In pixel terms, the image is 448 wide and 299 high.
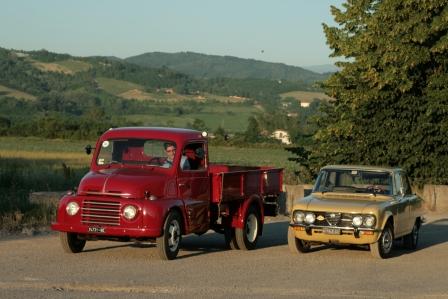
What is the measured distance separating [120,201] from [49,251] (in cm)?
191

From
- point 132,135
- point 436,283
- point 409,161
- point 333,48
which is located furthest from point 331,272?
point 333,48

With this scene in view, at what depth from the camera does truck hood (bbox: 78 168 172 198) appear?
46.0ft

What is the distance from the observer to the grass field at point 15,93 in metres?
182

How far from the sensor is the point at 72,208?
1416cm

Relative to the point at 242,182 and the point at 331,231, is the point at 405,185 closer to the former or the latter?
the point at 331,231

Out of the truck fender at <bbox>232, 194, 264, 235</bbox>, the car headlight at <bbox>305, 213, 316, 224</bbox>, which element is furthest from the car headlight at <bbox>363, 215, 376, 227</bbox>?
the truck fender at <bbox>232, 194, 264, 235</bbox>

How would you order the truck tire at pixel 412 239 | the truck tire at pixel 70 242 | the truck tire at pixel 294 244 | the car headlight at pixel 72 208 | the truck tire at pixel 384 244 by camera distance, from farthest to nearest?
the truck tire at pixel 412 239, the truck tire at pixel 294 244, the truck tire at pixel 384 244, the truck tire at pixel 70 242, the car headlight at pixel 72 208

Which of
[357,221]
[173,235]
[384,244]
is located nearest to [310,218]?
[357,221]

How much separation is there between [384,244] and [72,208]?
4964mm

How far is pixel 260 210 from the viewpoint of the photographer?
16891 mm

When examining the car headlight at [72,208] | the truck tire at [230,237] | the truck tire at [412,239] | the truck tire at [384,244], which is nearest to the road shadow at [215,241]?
the truck tire at [230,237]

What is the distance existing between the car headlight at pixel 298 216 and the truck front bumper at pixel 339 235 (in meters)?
0.09

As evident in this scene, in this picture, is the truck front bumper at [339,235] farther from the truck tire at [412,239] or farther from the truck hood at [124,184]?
the truck hood at [124,184]

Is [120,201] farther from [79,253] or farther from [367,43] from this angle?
[367,43]
